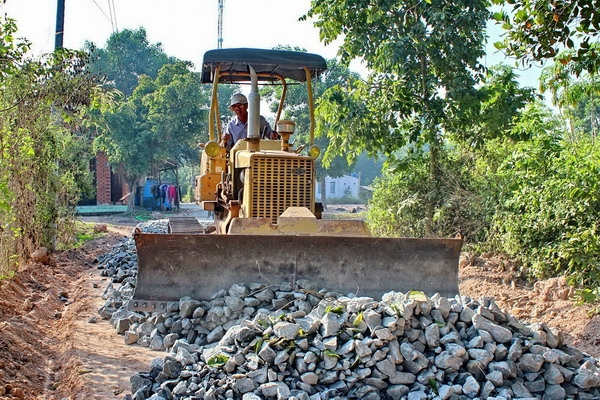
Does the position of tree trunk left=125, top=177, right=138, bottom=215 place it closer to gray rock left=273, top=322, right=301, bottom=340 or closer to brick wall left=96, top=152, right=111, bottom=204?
brick wall left=96, top=152, right=111, bottom=204

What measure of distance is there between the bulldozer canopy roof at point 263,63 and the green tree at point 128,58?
1619 inches

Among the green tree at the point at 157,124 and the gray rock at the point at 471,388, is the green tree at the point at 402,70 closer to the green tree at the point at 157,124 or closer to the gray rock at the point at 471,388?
the gray rock at the point at 471,388

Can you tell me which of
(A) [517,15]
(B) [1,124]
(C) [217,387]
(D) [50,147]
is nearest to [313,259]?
(C) [217,387]

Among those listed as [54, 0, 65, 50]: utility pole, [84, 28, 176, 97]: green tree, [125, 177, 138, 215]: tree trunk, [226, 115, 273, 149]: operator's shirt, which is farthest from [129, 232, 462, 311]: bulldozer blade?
[84, 28, 176, 97]: green tree

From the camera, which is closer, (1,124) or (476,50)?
(1,124)

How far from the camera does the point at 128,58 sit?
156 feet

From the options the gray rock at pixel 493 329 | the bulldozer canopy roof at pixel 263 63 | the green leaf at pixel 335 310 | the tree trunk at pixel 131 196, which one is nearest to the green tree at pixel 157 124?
the tree trunk at pixel 131 196

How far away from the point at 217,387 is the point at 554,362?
243 cm

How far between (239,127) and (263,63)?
1.22 metres

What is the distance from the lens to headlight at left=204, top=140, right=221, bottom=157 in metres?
7.33

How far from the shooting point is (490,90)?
1044 cm

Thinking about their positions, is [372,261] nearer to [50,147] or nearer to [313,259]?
[313,259]

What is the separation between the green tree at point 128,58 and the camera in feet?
155

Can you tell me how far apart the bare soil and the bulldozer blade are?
2.38ft
